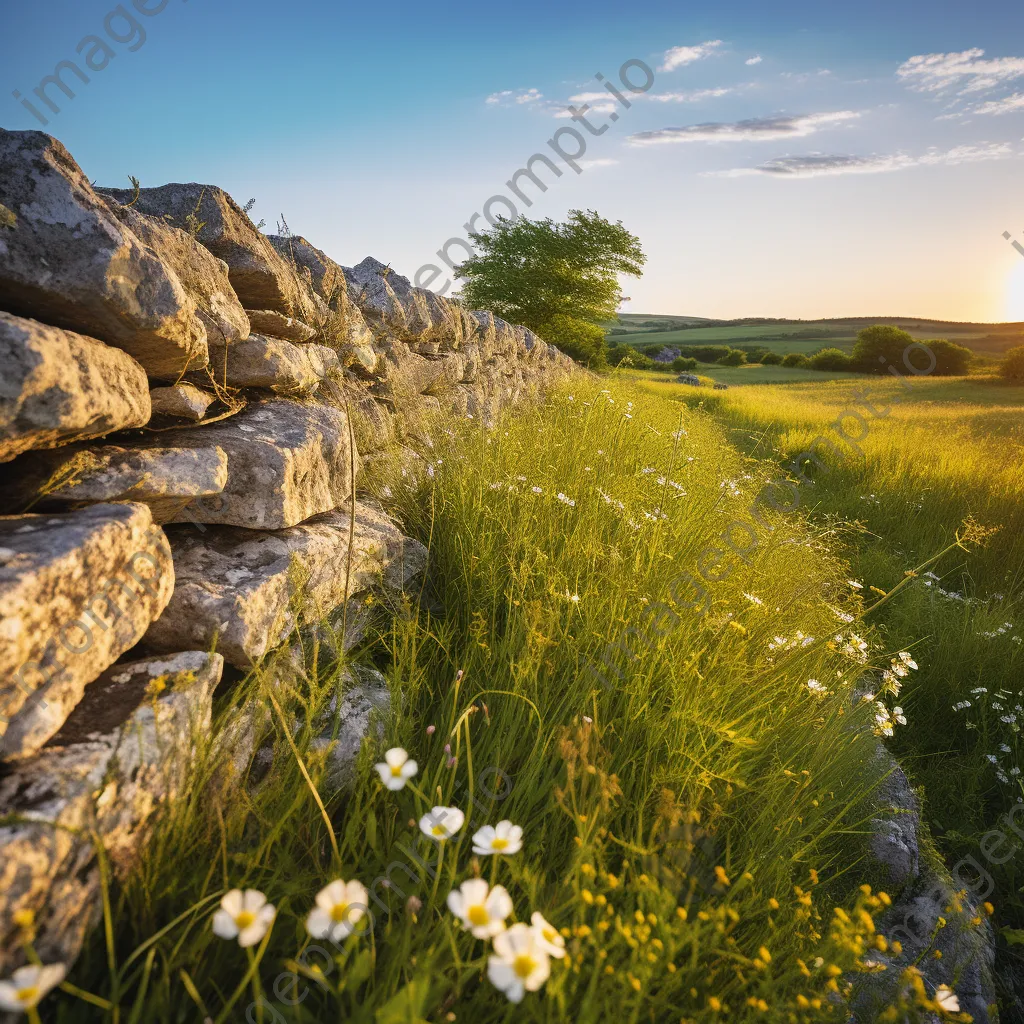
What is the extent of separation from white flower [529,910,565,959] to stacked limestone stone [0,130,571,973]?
0.83m

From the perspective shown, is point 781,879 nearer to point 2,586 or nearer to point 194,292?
point 2,586

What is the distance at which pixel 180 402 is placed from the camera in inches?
76.4

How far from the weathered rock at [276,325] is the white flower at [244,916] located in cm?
233

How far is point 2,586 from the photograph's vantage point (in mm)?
1081

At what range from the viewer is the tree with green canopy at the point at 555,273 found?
20031 mm

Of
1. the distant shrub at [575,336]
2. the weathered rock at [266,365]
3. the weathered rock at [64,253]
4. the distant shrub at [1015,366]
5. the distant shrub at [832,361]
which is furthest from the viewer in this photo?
the distant shrub at [832,361]

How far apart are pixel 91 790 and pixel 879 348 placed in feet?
164

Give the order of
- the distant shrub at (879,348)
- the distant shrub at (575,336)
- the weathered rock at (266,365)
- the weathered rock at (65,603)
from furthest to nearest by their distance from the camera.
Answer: the distant shrub at (879,348)
the distant shrub at (575,336)
the weathered rock at (266,365)
the weathered rock at (65,603)

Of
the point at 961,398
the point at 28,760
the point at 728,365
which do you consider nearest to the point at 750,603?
the point at 28,760

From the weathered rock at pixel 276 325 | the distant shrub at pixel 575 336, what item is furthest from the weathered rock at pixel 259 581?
the distant shrub at pixel 575 336

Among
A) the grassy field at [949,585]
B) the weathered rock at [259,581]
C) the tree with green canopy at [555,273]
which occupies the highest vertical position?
the tree with green canopy at [555,273]

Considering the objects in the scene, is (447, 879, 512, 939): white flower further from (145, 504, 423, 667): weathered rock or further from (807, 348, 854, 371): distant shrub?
(807, 348, 854, 371): distant shrub

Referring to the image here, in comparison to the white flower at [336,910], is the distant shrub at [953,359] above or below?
above

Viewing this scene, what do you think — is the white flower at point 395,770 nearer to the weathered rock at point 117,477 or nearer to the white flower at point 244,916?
the white flower at point 244,916
